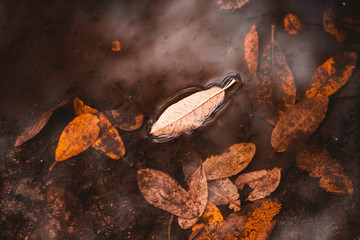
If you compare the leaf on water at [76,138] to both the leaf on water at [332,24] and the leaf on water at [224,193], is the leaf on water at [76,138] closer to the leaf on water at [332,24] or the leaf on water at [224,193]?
the leaf on water at [224,193]

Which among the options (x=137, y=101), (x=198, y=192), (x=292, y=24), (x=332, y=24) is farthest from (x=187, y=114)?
(x=332, y=24)

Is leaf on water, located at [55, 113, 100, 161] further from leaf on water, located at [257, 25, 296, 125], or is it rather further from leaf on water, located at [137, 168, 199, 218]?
leaf on water, located at [257, 25, 296, 125]

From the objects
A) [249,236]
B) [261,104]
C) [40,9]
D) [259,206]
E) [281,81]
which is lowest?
[249,236]

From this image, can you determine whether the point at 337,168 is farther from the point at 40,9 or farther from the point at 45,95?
the point at 40,9

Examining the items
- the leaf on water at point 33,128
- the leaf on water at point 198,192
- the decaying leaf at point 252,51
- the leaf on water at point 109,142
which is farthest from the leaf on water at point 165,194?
the decaying leaf at point 252,51

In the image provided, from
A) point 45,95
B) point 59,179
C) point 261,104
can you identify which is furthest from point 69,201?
point 261,104

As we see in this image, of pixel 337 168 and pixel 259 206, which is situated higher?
pixel 337 168
